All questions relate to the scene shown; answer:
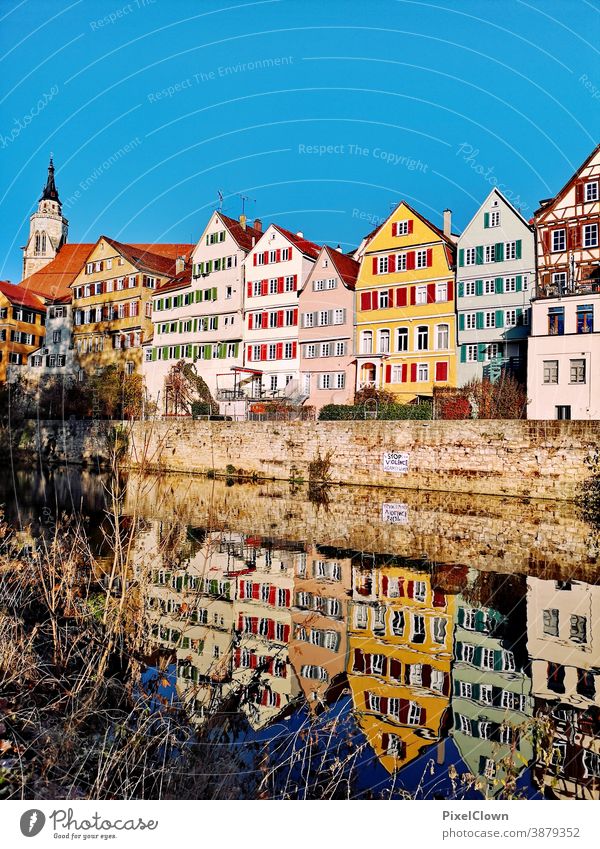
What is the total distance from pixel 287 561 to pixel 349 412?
2036cm

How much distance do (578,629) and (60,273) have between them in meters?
72.3

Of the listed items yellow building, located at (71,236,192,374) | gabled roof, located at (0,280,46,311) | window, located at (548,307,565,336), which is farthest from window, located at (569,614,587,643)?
gabled roof, located at (0,280,46,311)

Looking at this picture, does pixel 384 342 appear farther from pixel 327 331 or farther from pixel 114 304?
Result: pixel 114 304

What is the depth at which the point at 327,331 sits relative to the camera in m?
43.9

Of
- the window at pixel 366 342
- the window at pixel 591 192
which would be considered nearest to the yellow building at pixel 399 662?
the window at pixel 591 192

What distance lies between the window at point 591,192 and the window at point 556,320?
296 inches

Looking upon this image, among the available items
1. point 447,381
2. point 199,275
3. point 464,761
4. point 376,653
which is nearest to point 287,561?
point 376,653

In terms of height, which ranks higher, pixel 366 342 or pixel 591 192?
pixel 591 192

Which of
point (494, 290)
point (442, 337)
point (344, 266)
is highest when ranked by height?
point (344, 266)

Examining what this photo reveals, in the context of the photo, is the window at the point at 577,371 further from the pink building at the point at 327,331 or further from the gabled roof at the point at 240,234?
the gabled roof at the point at 240,234

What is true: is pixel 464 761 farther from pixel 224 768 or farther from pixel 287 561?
pixel 287 561

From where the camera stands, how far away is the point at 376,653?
8.98 meters

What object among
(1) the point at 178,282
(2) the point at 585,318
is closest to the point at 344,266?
(1) the point at 178,282
